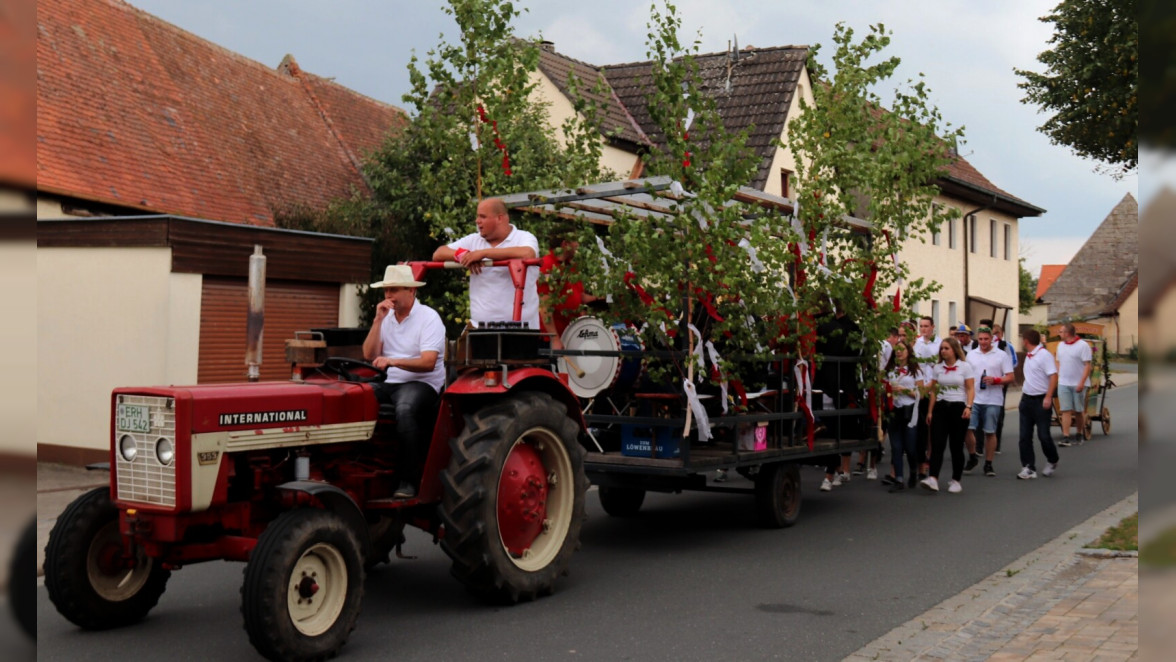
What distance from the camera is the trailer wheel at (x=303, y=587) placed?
5512 mm

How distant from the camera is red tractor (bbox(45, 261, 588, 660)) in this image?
577 cm

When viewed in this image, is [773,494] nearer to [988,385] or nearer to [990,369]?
[988,385]

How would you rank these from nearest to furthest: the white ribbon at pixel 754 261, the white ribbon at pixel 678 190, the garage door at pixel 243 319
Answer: the white ribbon at pixel 678 190, the white ribbon at pixel 754 261, the garage door at pixel 243 319

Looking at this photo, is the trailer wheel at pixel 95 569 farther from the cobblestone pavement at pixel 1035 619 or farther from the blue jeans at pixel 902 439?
the blue jeans at pixel 902 439

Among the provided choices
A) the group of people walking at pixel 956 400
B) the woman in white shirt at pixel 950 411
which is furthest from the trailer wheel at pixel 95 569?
the woman in white shirt at pixel 950 411

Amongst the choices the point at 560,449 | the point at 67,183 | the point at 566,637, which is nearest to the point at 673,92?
the point at 560,449

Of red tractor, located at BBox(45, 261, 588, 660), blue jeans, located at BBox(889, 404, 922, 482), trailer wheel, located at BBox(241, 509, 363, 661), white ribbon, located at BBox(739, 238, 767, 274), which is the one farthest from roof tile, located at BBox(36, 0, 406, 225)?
trailer wheel, located at BBox(241, 509, 363, 661)

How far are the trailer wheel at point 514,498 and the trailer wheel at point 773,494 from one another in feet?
9.81

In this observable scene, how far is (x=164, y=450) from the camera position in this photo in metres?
5.81

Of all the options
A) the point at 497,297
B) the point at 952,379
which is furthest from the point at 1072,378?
the point at 497,297

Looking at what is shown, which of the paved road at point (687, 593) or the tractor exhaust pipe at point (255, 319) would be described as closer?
the paved road at point (687, 593)

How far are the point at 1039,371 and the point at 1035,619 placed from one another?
9063 millimetres

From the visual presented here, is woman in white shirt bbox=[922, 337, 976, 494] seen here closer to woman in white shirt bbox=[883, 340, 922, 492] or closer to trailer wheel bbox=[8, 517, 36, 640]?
woman in white shirt bbox=[883, 340, 922, 492]

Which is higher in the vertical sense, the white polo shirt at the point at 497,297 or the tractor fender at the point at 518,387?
the white polo shirt at the point at 497,297
